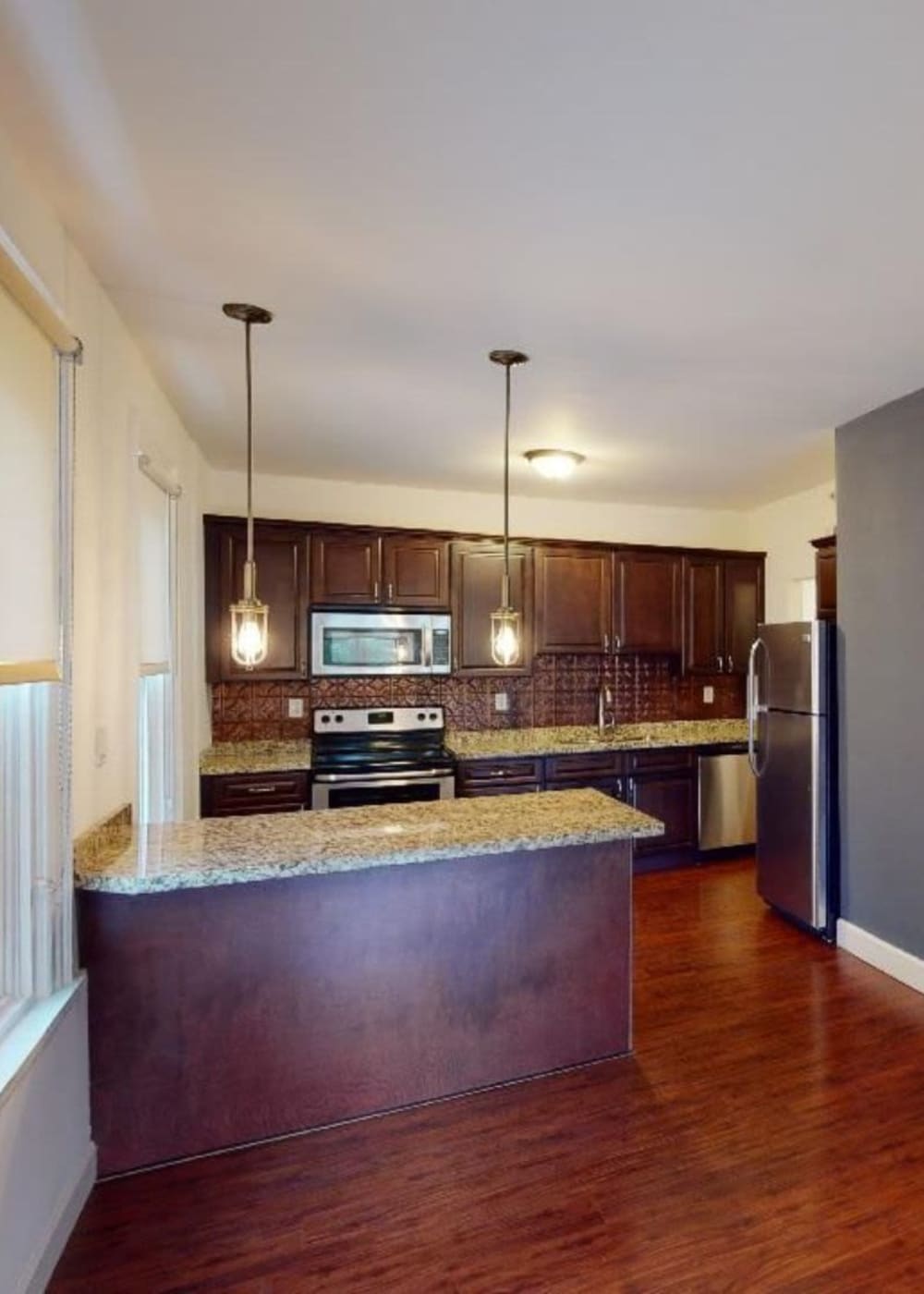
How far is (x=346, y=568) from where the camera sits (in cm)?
421

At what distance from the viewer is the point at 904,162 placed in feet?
5.15

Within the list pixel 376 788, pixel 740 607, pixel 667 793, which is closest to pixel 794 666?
pixel 667 793

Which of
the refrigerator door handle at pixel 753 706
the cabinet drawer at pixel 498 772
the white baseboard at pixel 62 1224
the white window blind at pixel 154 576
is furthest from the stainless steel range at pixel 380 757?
the white baseboard at pixel 62 1224

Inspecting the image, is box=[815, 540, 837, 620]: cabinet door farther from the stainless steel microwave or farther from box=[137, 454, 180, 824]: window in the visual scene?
box=[137, 454, 180, 824]: window

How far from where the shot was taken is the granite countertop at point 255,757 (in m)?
3.76

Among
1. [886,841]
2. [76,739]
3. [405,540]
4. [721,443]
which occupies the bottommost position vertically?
[886,841]

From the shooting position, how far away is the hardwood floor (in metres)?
1.68

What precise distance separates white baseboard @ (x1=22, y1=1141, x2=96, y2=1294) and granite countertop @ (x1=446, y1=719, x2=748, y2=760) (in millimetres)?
2564

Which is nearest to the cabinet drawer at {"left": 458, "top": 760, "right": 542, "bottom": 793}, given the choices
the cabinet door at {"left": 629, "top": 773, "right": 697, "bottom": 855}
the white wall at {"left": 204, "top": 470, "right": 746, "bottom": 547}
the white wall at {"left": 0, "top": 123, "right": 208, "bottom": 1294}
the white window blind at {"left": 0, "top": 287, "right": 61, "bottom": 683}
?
the cabinet door at {"left": 629, "top": 773, "right": 697, "bottom": 855}

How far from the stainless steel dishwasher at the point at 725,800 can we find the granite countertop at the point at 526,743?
0.48ft

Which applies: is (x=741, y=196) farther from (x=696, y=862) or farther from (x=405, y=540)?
(x=696, y=862)

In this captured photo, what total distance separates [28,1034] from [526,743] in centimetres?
320

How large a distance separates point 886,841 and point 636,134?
305cm

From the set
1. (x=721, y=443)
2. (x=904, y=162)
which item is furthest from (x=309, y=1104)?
(x=721, y=443)
